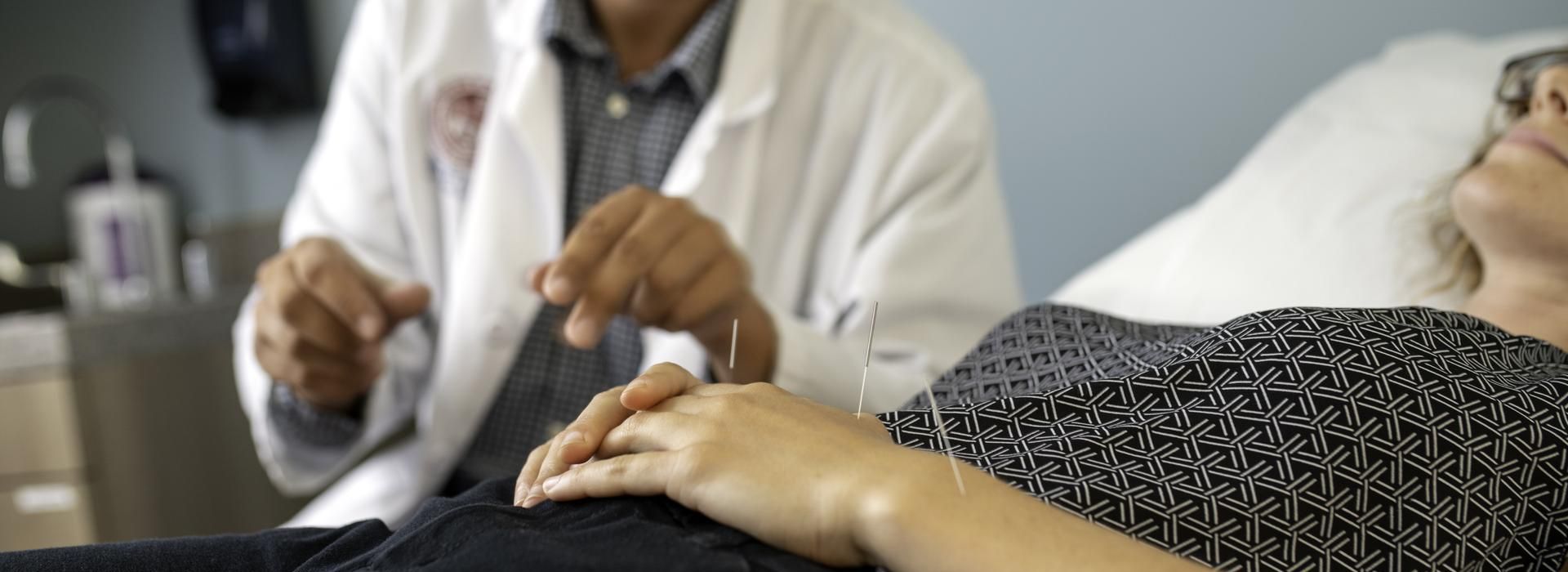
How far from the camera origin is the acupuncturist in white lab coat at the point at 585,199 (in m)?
1.09

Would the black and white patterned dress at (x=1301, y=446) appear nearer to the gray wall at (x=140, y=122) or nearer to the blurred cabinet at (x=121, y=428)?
the blurred cabinet at (x=121, y=428)

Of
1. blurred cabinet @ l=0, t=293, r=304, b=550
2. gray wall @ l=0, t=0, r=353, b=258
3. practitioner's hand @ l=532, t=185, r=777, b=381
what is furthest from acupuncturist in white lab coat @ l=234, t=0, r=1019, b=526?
gray wall @ l=0, t=0, r=353, b=258

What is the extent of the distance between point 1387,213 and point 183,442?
1548mm

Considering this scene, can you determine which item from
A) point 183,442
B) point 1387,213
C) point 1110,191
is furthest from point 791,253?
point 183,442

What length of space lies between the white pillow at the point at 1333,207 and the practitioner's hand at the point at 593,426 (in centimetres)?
61

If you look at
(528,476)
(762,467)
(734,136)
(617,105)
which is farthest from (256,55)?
(762,467)

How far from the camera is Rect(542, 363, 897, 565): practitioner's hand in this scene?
1.62 feet

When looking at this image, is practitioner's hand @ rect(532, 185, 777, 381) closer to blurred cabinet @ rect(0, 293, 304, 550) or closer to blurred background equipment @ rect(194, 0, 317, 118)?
blurred cabinet @ rect(0, 293, 304, 550)

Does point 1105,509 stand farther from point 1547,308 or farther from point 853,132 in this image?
point 853,132

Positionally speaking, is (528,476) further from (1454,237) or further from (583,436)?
(1454,237)

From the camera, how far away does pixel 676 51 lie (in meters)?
1.16

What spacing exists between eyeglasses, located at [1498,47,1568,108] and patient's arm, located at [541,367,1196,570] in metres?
0.63

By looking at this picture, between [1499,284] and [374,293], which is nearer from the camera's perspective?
[1499,284]

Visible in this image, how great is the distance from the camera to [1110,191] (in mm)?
1348
